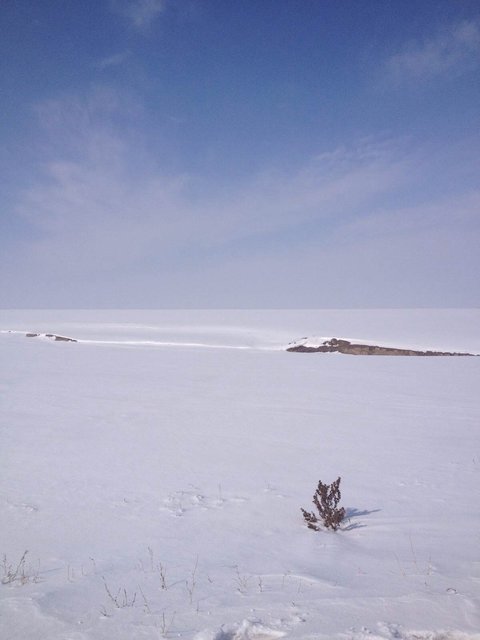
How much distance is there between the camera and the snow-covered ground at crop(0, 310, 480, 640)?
291cm

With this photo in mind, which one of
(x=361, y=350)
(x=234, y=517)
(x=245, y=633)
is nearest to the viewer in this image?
(x=245, y=633)

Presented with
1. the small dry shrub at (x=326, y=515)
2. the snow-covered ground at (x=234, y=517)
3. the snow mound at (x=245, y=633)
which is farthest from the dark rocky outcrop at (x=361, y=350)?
the snow mound at (x=245, y=633)

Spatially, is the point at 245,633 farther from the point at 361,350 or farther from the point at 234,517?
the point at 361,350

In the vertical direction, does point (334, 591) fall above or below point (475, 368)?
below

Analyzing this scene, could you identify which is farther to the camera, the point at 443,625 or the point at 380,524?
the point at 380,524

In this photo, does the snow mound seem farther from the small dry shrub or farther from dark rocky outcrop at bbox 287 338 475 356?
dark rocky outcrop at bbox 287 338 475 356

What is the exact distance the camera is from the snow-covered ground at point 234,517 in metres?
2.91

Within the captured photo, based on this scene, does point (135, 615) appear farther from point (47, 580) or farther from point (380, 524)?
point (380, 524)

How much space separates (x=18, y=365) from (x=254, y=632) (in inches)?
702

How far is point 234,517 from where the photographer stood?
4.85 m

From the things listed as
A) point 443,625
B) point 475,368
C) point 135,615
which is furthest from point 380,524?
point 475,368

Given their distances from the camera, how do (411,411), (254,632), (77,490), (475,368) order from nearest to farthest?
(254,632), (77,490), (411,411), (475,368)

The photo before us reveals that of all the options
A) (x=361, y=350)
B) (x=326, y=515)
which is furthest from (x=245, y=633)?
(x=361, y=350)

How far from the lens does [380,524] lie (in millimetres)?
4672
